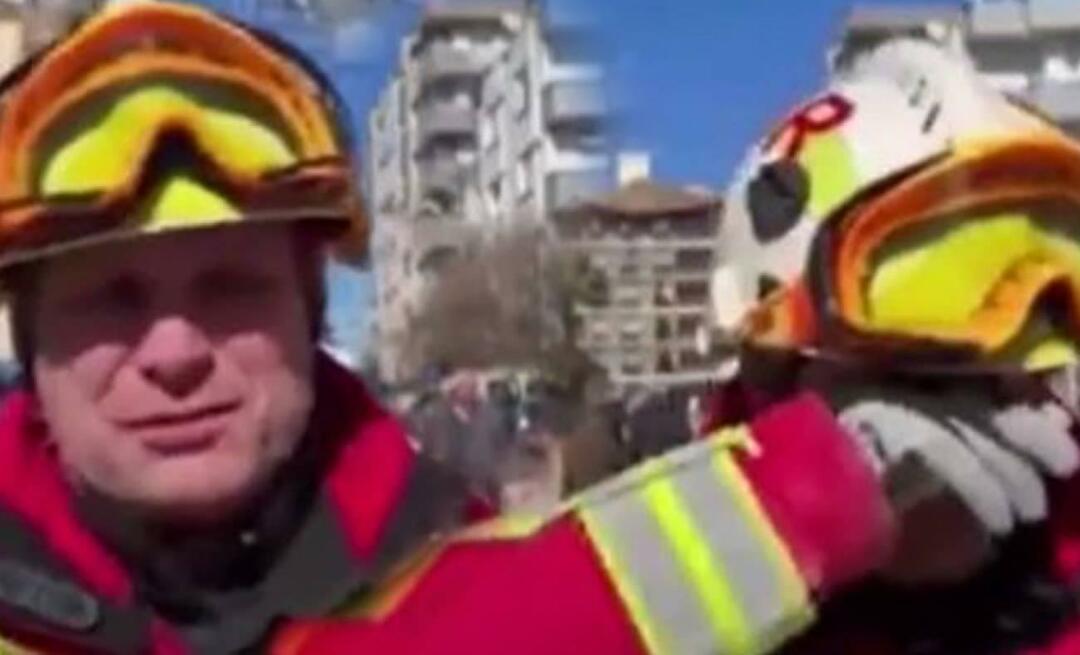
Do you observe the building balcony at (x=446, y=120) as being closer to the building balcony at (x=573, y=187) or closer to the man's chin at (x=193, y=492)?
the building balcony at (x=573, y=187)

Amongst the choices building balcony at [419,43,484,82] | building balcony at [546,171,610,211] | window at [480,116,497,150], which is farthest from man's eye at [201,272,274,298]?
building balcony at [419,43,484,82]

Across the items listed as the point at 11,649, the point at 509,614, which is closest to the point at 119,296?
the point at 11,649

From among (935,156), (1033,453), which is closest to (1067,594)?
(1033,453)

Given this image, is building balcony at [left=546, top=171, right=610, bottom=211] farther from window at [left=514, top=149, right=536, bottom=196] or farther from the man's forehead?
the man's forehead

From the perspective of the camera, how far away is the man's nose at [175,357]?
8.04 ft

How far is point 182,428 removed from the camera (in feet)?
8.07

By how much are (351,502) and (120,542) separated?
7.3 inches

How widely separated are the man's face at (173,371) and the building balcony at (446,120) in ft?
102

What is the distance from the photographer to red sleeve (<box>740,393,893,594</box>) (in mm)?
2248

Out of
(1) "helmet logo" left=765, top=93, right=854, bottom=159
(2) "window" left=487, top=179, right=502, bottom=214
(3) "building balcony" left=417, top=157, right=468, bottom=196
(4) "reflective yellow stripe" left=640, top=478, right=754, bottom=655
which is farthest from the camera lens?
(3) "building balcony" left=417, top=157, right=468, bottom=196

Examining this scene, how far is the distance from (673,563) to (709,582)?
0.10ft

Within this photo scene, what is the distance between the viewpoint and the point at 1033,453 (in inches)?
104

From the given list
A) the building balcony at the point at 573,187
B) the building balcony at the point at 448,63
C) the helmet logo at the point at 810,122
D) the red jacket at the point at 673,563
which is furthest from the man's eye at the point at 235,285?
the building balcony at the point at 448,63

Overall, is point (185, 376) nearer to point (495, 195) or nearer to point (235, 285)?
point (235, 285)
